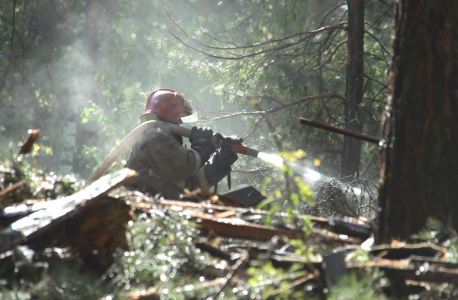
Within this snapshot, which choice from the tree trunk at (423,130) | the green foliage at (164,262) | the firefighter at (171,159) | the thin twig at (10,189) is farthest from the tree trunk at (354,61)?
the thin twig at (10,189)

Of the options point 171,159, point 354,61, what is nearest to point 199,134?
point 171,159

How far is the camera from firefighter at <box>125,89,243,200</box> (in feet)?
18.7

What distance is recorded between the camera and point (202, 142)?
5.98 metres

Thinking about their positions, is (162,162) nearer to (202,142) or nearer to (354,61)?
(202,142)

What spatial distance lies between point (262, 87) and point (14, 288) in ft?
24.1

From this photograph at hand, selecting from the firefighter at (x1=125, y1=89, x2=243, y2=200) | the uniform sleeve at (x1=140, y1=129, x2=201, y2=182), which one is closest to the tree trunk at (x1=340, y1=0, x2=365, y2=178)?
the firefighter at (x1=125, y1=89, x2=243, y2=200)

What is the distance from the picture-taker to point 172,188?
5801 millimetres

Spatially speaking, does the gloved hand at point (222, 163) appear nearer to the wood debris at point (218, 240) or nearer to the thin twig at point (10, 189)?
the wood debris at point (218, 240)

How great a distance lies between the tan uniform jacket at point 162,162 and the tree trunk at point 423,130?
3638 mm

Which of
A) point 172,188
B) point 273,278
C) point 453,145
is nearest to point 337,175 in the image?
point 172,188

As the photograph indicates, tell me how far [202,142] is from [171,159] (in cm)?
45

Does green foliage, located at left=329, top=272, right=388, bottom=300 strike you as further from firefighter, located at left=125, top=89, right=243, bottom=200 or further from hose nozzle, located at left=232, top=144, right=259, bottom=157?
hose nozzle, located at left=232, top=144, right=259, bottom=157

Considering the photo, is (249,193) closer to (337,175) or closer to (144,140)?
(144,140)

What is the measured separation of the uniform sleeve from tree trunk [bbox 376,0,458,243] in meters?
3.62
